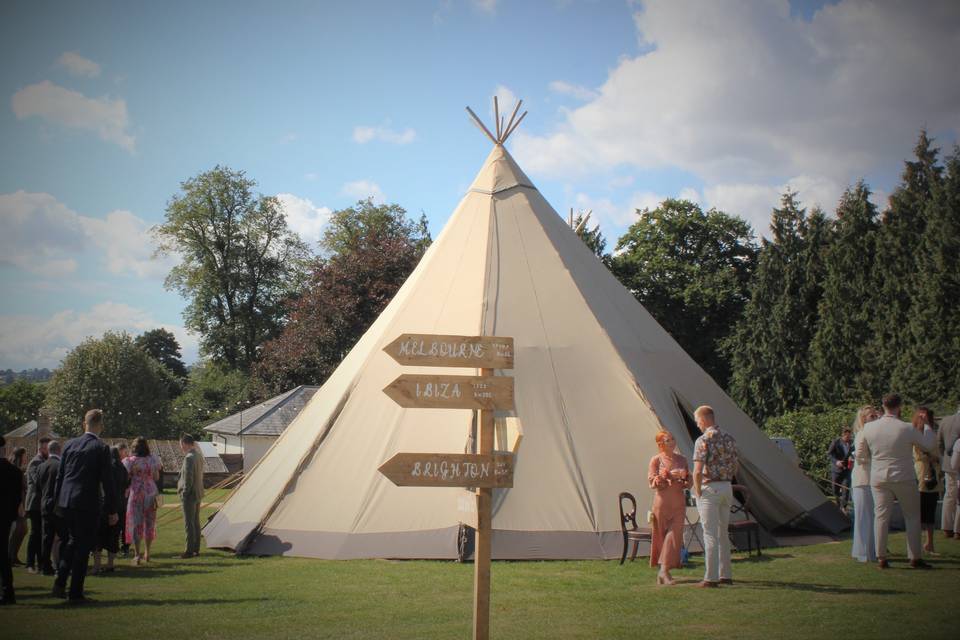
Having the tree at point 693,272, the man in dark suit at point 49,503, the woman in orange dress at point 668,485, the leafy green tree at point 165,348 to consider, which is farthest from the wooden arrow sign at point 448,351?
the leafy green tree at point 165,348

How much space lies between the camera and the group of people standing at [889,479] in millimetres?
8312

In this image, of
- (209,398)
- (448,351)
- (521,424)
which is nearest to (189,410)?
(209,398)

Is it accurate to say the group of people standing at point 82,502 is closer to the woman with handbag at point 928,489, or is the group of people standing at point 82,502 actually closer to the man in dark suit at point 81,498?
the man in dark suit at point 81,498

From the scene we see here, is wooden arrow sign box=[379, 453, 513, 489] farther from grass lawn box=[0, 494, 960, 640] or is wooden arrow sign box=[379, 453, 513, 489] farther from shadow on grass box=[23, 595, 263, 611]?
shadow on grass box=[23, 595, 263, 611]

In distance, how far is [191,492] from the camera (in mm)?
11039

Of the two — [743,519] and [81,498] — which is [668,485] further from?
[81,498]

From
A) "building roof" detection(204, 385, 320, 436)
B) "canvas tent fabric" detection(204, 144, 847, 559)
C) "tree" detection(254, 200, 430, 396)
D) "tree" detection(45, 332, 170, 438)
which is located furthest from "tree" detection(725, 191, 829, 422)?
"tree" detection(45, 332, 170, 438)

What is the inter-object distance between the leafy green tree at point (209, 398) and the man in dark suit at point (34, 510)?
3113 centimetres

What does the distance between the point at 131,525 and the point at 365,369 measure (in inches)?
148

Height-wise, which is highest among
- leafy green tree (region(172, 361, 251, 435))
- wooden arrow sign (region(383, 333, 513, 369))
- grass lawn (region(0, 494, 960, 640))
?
leafy green tree (region(172, 361, 251, 435))

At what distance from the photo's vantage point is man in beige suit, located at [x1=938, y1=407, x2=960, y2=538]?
10.6 metres

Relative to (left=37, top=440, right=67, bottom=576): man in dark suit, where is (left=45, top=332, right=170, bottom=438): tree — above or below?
above

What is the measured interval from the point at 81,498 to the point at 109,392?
3615cm

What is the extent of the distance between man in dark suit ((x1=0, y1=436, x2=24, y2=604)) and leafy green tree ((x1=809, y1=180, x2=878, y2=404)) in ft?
93.2
